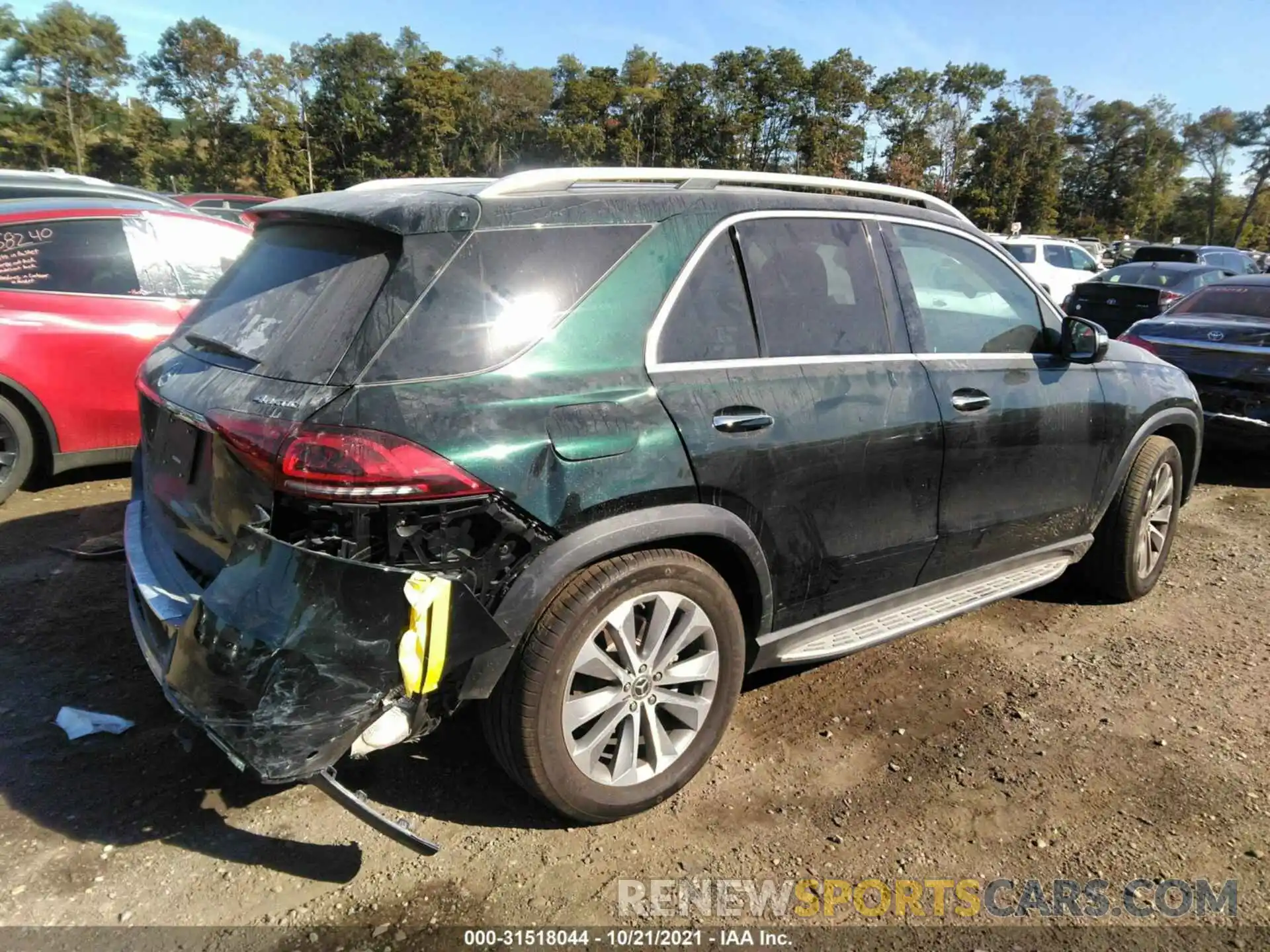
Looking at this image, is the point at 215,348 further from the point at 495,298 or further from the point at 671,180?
the point at 671,180

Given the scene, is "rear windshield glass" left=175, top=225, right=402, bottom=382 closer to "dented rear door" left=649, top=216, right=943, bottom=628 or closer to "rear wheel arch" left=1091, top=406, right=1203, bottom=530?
"dented rear door" left=649, top=216, right=943, bottom=628

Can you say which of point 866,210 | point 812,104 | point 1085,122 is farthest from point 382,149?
point 866,210

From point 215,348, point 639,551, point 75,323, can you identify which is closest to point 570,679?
point 639,551

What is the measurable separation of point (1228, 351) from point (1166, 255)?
15691 millimetres

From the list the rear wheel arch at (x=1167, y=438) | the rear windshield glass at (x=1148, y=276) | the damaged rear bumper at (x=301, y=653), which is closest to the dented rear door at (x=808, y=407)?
the damaged rear bumper at (x=301, y=653)

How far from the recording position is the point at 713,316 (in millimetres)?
2764

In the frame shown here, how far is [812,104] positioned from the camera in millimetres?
62375

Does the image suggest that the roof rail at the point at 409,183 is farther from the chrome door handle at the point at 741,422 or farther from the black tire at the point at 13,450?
the black tire at the point at 13,450

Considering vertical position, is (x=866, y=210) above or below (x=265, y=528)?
above

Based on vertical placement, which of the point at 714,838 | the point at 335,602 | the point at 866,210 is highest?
the point at 866,210

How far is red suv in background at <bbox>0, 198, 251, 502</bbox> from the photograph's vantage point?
503 centimetres

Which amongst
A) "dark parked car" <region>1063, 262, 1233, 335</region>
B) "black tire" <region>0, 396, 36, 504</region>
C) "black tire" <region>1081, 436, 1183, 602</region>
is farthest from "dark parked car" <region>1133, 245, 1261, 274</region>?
"black tire" <region>0, 396, 36, 504</region>

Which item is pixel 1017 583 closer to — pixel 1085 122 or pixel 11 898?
pixel 11 898

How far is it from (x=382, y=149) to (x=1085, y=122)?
171ft
